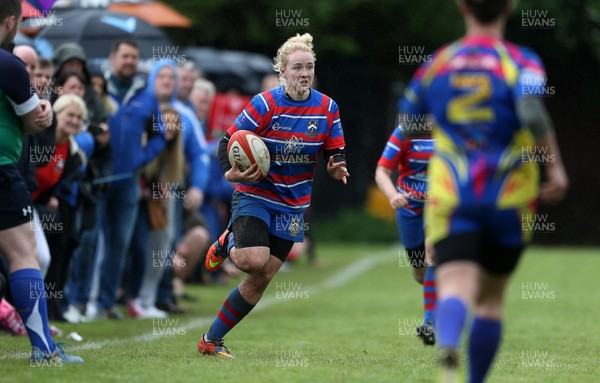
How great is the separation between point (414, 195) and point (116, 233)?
3663 millimetres

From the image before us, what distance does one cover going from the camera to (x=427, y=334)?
9.53 meters

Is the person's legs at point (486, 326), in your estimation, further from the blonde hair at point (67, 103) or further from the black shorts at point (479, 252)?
the blonde hair at point (67, 103)

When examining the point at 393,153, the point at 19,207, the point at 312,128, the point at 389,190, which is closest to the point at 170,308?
the point at 393,153

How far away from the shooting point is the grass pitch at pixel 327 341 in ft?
23.6

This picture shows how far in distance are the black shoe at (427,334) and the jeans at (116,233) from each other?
3704 millimetres

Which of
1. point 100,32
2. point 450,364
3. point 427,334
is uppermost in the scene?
point 100,32

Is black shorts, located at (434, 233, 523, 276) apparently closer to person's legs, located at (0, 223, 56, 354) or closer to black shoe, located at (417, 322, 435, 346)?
person's legs, located at (0, 223, 56, 354)

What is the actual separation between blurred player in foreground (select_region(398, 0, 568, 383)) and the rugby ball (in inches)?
95.0

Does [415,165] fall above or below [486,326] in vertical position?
above

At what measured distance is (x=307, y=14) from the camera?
2516 centimetres

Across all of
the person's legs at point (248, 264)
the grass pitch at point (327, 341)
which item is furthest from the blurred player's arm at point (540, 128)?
the person's legs at point (248, 264)

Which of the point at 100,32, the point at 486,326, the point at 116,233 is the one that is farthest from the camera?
the point at 100,32

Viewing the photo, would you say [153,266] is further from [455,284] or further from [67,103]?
[455,284]

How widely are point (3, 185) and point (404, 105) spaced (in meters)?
2.71
